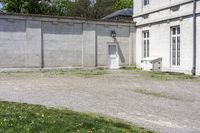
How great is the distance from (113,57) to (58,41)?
4884mm

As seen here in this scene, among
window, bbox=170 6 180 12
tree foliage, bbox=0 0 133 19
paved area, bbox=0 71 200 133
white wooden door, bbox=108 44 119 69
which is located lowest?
paved area, bbox=0 71 200 133

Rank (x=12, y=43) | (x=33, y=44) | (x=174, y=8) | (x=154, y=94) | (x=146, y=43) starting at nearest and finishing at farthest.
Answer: (x=154, y=94) → (x=12, y=43) → (x=174, y=8) → (x=33, y=44) → (x=146, y=43)

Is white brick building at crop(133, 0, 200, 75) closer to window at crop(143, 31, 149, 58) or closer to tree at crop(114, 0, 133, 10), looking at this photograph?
window at crop(143, 31, 149, 58)

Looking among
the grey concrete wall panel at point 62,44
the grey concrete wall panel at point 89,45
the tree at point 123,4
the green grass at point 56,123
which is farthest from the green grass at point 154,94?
the tree at point 123,4

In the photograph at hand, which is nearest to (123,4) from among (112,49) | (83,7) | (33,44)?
(83,7)

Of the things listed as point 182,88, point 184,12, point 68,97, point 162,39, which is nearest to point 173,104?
point 68,97

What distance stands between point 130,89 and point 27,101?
4962 millimetres

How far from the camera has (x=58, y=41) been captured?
81.7 ft

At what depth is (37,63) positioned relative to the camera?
79.2ft

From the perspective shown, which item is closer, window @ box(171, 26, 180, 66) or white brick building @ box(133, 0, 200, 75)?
white brick building @ box(133, 0, 200, 75)

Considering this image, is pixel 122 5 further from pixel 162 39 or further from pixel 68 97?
pixel 68 97

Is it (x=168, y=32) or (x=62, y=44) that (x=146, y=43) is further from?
(x=62, y=44)

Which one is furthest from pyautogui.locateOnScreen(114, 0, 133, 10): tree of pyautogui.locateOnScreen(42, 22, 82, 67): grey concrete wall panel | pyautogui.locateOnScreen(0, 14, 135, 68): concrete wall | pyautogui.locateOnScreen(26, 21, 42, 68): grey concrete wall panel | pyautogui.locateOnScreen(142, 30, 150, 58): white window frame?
pyautogui.locateOnScreen(26, 21, 42, 68): grey concrete wall panel

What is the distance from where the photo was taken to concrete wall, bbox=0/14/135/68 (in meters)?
23.3
